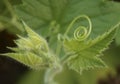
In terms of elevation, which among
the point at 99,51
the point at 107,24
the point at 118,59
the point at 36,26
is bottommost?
the point at 99,51

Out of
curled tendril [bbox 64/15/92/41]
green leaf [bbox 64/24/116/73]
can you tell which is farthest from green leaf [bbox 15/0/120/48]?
green leaf [bbox 64/24/116/73]

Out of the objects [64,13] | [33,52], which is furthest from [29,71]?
[33,52]

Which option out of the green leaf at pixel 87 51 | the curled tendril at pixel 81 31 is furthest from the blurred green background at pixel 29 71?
the green leaf at pixel 87 51

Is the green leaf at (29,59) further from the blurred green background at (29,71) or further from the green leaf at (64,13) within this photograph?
the blurred green background at (29,71)

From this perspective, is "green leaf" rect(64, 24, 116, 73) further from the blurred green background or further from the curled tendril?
the blurred green background

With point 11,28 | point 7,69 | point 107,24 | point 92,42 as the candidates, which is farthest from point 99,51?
point 7,69

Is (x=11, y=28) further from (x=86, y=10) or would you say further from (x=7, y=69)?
(x=86, y=10)
